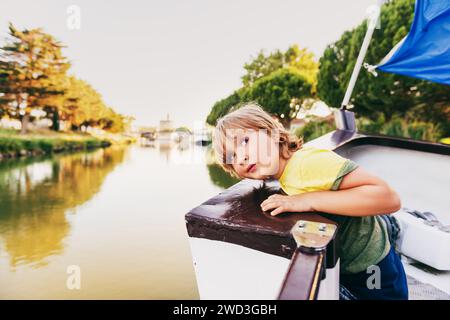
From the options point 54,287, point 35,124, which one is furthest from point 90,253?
point 35,124

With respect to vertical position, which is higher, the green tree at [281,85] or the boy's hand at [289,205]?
the green tree at [281,85]

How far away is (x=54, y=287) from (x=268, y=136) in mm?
3119

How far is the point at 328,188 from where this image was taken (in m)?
0.95

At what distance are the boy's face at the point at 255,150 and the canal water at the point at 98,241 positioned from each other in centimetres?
126

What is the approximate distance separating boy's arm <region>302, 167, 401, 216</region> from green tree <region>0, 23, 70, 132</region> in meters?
27.6

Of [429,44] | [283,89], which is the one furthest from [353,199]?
[283,89]

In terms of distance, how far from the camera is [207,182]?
29.6ft

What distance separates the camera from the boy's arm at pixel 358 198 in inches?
35.7

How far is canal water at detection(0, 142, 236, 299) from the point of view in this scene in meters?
3.26

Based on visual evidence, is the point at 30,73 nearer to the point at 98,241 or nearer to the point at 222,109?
the point at 98,241

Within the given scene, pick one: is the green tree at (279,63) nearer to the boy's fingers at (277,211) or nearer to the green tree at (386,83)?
the green tree at (386,83)

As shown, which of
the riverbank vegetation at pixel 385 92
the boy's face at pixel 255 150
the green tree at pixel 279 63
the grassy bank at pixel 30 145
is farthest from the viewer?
the green tree at pixel 279 63

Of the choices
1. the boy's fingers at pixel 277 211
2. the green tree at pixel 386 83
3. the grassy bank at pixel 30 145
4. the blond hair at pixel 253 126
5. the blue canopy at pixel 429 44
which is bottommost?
the grassy bank at pixel 30 145

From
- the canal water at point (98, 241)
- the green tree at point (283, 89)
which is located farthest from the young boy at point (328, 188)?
the green tree at point (283, 89)
